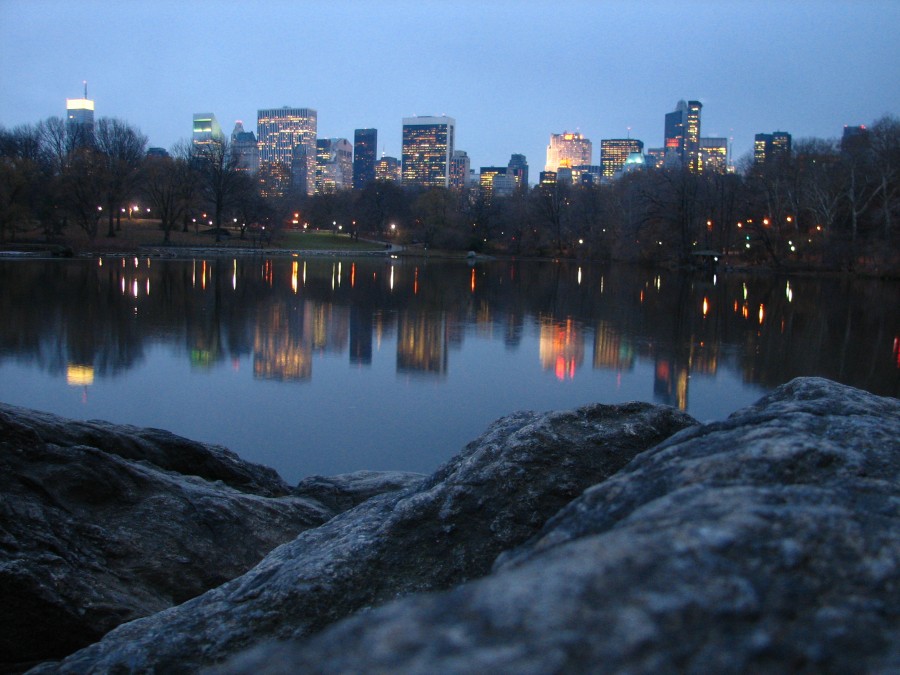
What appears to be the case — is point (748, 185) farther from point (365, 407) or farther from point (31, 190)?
point (365, 407)

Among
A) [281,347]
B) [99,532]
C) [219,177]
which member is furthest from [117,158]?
Answer: [99,532]

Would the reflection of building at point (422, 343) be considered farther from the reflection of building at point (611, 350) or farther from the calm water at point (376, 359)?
the reflection of building at point (611, 350)

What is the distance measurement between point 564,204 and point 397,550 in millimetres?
113686

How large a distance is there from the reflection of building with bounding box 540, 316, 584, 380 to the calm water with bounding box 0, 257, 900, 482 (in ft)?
0.29

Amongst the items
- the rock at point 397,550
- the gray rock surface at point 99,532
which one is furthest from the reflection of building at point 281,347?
the rock at point 397,550

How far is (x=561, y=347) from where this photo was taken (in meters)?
20.9

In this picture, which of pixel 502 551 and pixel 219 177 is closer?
pixel 502 551

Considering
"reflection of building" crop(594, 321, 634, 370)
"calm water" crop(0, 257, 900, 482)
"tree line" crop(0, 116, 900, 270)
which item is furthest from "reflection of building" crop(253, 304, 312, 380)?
"tree line" crop(0, 116, 900, 270)

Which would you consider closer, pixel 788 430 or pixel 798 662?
pixel 798 662

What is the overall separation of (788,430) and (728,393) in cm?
1307

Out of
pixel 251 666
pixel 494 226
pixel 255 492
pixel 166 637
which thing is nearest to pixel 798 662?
pixel 251 666

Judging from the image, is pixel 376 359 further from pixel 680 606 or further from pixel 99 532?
pixel 680 606

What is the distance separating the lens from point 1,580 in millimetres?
3602

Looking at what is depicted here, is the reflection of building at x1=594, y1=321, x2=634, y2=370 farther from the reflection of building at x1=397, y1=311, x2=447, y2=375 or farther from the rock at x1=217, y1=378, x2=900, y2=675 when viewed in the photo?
the rock at x1=217, y1=378, x2=900, y2=675
